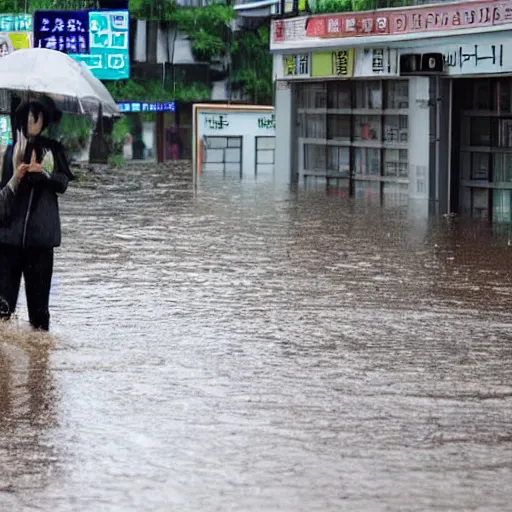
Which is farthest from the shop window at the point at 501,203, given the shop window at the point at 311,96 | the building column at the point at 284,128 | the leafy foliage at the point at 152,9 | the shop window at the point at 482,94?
the leafy foliage at the point at 152,9

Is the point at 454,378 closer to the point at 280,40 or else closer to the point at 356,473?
the point at 356,473

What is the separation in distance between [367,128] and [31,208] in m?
22.4

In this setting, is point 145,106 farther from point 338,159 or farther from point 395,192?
point 395,192

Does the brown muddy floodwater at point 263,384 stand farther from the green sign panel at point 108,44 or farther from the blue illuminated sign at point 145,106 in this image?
the blue illuminated sign at point 145,106

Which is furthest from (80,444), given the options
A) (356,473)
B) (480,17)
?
(480,17)

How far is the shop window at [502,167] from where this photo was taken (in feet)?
89.1

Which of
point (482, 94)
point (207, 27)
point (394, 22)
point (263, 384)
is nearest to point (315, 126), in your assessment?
point (394, 22)

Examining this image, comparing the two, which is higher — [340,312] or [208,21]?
[208,21]

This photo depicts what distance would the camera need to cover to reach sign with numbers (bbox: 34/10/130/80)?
Answer: 180 ft

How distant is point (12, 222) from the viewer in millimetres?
11438

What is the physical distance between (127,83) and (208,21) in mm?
4078

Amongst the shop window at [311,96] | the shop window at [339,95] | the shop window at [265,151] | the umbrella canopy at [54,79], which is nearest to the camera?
→ the umbrella canopy at [54,79]

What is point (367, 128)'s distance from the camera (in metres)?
33.4

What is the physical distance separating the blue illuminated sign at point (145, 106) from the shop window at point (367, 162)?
3105 centimetres
